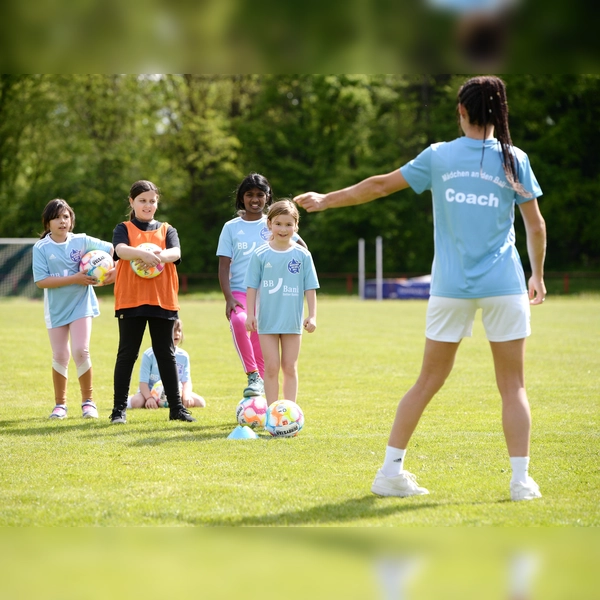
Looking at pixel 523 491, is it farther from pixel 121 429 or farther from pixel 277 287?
pixel 121 429

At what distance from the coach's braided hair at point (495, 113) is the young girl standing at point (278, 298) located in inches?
113

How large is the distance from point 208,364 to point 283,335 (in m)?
6.38

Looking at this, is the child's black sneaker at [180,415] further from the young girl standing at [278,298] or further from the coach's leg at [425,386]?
the coach's leg at [425,386]

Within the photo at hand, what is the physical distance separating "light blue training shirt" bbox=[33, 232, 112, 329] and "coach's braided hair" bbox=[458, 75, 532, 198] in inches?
194

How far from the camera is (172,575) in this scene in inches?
84.6

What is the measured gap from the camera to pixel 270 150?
54062 millimetres

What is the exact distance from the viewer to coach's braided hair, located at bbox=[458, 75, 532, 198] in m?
4.36

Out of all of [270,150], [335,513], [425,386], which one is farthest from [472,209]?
[270,150]

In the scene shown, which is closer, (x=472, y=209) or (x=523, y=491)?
(x=472, y=209)

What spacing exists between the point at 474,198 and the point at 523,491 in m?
1.62

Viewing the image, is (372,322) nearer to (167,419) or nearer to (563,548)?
(167,419)

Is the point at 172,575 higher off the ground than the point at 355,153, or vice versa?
the point at 355,153

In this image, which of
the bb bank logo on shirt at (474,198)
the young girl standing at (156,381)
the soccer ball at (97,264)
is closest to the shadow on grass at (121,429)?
the young girl standing at (156,381)

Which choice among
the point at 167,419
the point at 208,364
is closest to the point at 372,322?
the point at 208,364
